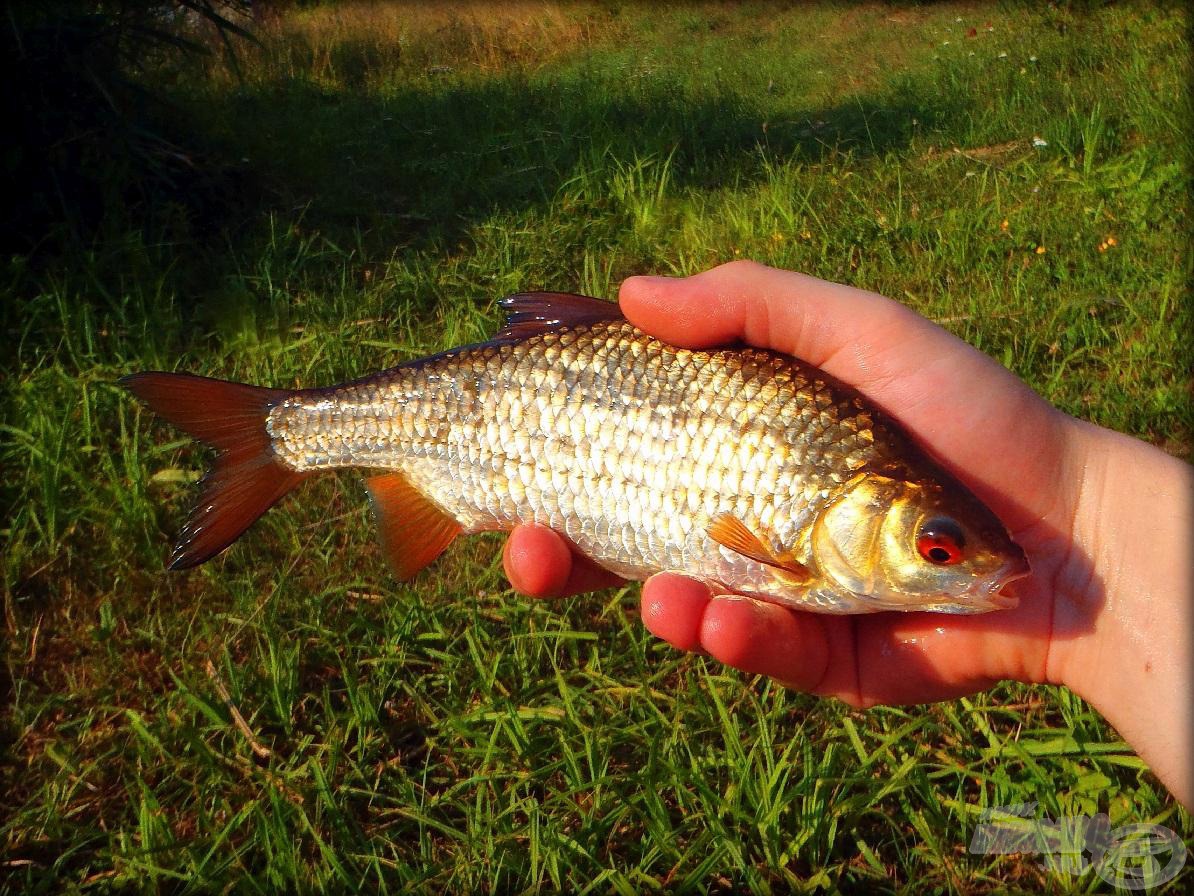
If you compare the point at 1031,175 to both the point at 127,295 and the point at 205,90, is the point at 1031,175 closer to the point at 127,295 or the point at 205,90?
the point at 127,295

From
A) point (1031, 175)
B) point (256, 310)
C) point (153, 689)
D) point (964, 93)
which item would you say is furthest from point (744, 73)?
point (153, 689)

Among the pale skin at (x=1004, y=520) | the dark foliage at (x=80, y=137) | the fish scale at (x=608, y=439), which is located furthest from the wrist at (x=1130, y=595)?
the dark foliage at (x=80, y=137)

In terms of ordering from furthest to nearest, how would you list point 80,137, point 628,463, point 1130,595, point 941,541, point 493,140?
point 493,140 < point 80,137 < point 1130,595 < point 628,463 < point 941,541

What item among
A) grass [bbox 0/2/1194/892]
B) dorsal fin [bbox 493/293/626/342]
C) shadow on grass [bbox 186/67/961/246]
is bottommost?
grass [bbox 0/2/1194/892]

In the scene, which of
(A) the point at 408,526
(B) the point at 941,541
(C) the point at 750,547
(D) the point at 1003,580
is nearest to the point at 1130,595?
(D) the point at 1003,580

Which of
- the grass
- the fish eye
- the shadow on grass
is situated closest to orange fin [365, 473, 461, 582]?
the grass

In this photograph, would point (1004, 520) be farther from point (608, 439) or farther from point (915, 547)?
point (608, 439)

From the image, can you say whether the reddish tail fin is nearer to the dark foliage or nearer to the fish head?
the fish head
